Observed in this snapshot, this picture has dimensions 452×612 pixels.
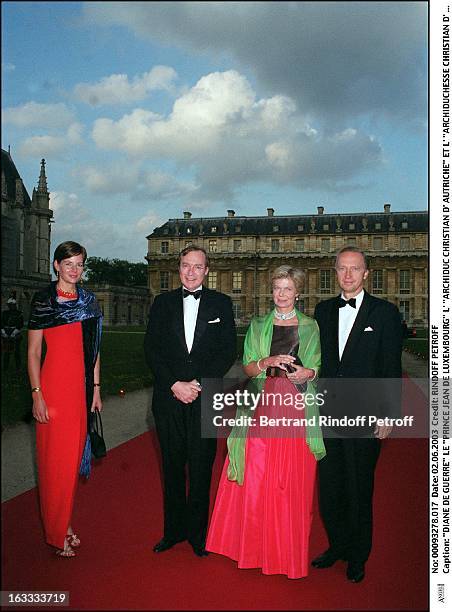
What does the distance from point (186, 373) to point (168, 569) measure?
117cm

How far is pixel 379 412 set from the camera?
10.5 feet

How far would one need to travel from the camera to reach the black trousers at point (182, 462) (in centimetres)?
357

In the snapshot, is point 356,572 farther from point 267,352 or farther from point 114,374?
point 114,374

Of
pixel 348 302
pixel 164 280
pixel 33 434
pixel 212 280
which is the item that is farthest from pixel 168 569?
pixel 212 280

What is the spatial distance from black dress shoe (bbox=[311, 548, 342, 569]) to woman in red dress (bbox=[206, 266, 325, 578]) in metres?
0.26

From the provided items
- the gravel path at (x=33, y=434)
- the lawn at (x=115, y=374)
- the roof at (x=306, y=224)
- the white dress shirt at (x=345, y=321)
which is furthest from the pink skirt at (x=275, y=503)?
the lawn at (x=115, y=374)

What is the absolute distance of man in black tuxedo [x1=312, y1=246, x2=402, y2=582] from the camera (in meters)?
3.20

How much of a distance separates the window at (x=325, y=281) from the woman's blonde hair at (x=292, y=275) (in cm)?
678

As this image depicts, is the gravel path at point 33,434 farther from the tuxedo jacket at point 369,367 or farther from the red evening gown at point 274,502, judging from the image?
the tuxedo jacket at point 369,367

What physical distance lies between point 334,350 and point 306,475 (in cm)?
77

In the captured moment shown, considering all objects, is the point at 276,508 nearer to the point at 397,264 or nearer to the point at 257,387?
the point at 257,387

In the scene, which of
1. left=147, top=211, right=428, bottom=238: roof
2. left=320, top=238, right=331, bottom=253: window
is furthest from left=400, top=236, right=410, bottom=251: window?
left=320, top=238, right=331, bottom=253: window

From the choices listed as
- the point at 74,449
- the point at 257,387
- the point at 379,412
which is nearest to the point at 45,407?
the point at 74,449

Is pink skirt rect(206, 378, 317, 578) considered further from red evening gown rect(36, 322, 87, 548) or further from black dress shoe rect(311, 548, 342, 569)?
red evening gown rect(36, 322, 87, 548)
